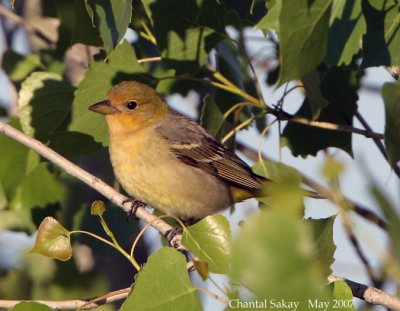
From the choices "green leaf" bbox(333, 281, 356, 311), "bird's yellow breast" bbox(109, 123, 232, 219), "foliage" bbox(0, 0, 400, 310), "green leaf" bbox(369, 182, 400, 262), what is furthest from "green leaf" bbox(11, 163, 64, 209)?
"green leaf" bbox(369, 182, 400, 262)

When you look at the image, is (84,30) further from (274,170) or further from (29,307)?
(29,307)

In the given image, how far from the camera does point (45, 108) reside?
190 inches

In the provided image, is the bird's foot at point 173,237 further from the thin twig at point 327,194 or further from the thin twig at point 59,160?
the thin twig at point 327,194

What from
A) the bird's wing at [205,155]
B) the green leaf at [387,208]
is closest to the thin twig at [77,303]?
the bird's wing at [205,155]

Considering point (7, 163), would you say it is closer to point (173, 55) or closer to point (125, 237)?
point (125, 237)

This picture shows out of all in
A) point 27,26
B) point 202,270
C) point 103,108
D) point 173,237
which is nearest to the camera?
point 202,270

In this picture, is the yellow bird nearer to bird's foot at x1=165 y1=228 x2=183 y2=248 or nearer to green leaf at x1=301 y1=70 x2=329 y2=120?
bird's foot at x1=165 y1=228 x2=183 y2=248

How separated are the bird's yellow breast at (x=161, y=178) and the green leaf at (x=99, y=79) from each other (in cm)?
43

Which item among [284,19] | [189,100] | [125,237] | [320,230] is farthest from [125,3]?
[189,100]

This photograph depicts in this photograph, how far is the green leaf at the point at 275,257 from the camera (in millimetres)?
1367

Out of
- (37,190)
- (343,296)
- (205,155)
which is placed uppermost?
(343,296)

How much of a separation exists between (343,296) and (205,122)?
1.94 metres

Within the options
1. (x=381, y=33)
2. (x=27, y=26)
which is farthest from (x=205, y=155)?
(x=381, y=33)

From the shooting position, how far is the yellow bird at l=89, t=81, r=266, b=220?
17.1 feet
